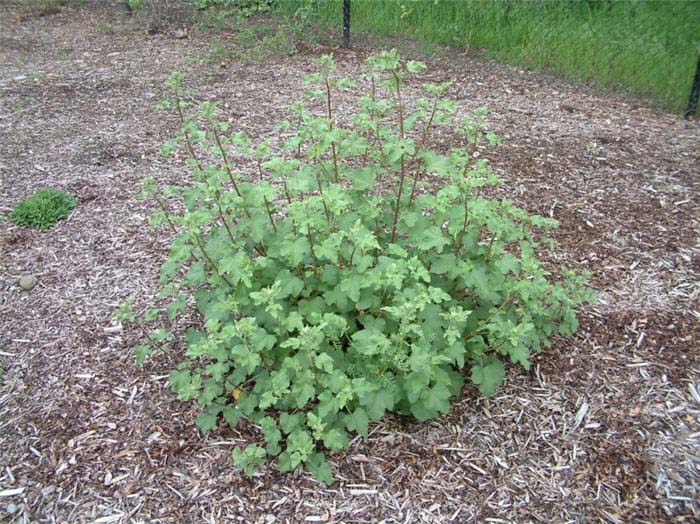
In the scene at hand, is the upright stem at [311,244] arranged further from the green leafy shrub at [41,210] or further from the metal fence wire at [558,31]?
the metal fence wire at [558,31]

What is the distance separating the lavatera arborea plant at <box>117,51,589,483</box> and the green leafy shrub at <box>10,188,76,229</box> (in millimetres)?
1599

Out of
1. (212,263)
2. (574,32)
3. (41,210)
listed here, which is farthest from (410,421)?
(574,32)

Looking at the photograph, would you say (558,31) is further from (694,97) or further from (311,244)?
(311,244)

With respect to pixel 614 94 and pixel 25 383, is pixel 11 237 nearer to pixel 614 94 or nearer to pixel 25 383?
pixel 25 383

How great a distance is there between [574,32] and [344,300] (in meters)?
5.25

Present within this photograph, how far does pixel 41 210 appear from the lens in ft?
12.4

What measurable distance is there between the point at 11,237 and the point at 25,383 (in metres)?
1.30

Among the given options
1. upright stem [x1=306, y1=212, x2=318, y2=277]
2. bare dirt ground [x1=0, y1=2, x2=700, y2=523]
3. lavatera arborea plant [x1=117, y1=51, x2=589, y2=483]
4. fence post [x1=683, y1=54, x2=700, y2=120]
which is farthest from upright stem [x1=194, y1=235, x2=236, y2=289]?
fence post [x1=683, y1=54, x2=700, y2=120]

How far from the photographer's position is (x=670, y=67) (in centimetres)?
563

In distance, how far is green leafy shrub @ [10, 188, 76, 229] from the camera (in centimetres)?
377

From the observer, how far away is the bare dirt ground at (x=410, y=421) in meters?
2.29

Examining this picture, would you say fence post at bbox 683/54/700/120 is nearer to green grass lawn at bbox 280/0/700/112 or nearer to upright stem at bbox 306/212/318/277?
green grass lawn at bbox 280/0/700/112

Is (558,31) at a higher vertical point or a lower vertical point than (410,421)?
higher

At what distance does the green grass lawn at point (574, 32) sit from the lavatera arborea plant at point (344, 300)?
3.93 metres
